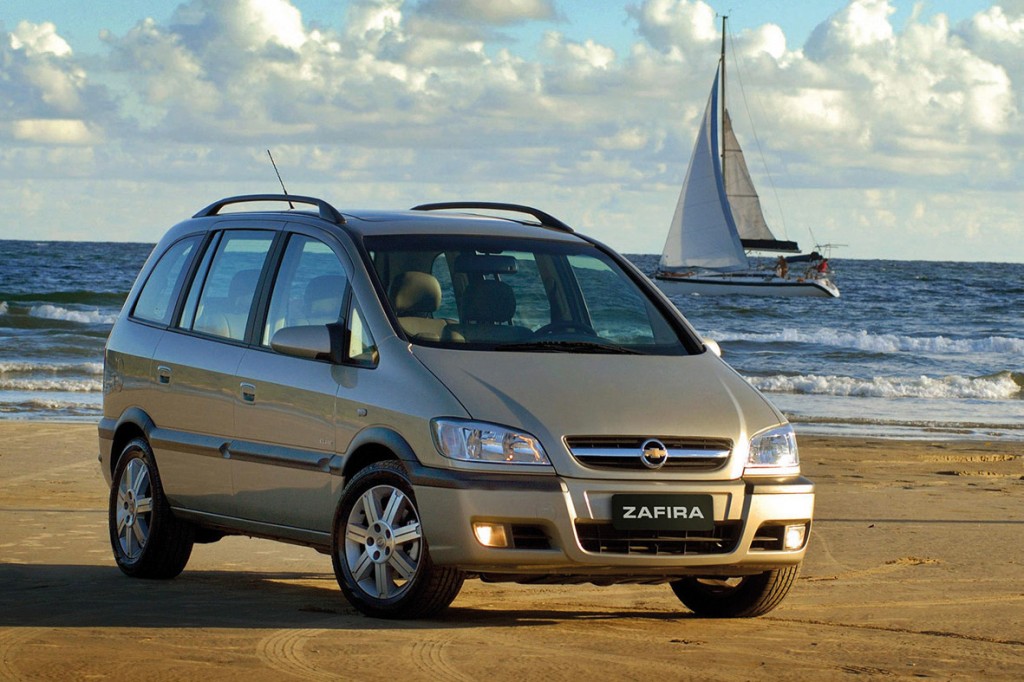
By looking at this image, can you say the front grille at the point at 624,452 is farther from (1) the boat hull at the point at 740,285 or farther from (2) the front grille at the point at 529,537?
(1) the boat hull at the point at 740,285

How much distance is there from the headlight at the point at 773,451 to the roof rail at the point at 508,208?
6.23 feet

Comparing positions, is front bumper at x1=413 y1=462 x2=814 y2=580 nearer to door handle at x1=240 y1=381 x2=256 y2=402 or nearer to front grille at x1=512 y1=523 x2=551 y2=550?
front grille at x1=512 y1=523 x2=551 y2=550

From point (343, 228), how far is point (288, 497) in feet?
3.93

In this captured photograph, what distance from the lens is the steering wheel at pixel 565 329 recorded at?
6918 mm

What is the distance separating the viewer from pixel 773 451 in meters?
6.42

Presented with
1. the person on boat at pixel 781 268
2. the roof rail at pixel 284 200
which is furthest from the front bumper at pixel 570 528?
the person on boat at pixel 781 268

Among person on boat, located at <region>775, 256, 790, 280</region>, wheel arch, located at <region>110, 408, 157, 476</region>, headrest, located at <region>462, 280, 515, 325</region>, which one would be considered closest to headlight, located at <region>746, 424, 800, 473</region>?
headrest, located at <region>462, 280, 515, 325</region>

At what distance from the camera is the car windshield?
6785 mm

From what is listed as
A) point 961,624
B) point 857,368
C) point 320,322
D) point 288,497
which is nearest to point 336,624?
point 288,497

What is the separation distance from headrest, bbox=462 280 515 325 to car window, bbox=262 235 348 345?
540 millimetres

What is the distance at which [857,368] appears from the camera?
31.2 meters

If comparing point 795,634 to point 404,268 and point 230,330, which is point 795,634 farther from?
point 230,330

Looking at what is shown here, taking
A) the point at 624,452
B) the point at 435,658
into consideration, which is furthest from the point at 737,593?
the point at 435,658

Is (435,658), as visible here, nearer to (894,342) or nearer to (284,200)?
(284,200)
